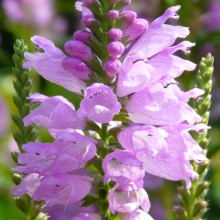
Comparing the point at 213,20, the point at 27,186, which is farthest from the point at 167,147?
the point at 213,20

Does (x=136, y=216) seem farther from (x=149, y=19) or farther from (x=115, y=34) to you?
(x=149, y=19)

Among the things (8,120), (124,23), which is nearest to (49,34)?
(8,120)

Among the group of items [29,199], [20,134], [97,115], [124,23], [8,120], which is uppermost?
[124,23]

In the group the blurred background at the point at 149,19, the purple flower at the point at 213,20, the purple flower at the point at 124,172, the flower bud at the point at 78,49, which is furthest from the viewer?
the purple flower at the point at 213,20

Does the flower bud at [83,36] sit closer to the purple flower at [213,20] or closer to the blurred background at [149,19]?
the blurred background at [149,19]

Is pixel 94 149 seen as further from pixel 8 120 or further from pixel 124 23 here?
Answer: pixel 8 120

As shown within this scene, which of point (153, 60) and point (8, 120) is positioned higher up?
point (153, 60)

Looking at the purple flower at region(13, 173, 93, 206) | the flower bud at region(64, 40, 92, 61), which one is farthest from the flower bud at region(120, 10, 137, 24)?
the purple flower at region(13, 173, 93, 206)

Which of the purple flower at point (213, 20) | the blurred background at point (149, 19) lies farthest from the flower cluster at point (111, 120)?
the purple flower at point (213, 20)
